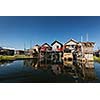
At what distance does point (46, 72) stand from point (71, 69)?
41 centimetres

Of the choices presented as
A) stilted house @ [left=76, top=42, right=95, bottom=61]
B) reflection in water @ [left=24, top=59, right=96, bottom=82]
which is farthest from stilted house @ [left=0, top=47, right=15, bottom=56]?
stilted house @ [left=76, top=42, right=95, bottom=61]

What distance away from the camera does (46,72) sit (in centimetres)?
428

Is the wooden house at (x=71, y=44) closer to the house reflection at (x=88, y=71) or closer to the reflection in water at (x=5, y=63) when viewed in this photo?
the house reflection at (x=88, y=71)

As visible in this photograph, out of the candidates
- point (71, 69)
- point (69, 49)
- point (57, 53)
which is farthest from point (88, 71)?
point (57, 53)

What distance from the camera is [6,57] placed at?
4.29 metres

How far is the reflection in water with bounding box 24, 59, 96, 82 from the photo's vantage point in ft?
13.8

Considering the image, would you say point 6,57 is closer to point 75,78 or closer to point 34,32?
point 34,32

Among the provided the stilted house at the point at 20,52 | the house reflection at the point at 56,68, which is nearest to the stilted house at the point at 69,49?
the house reflection at the point at 56,68

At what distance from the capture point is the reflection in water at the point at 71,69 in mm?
4199

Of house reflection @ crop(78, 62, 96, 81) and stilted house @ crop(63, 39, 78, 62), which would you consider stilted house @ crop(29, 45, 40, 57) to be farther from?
house reflection @ crop(78, 62, 96, 81)

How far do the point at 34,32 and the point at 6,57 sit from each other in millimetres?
608

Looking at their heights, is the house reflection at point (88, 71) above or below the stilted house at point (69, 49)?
below
